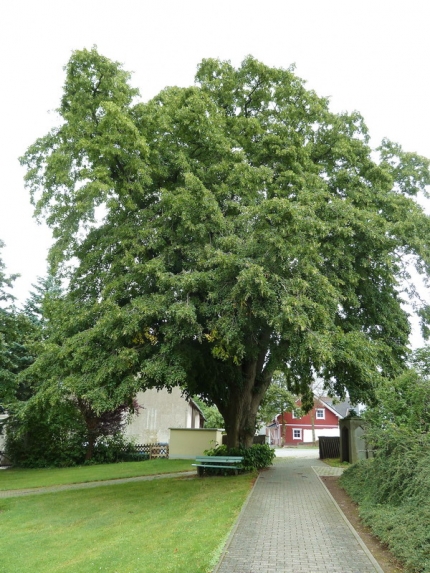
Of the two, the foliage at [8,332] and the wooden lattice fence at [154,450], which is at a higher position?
the foliage at [8,332]

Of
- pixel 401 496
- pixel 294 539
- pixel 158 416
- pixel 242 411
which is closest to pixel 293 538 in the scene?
pixel 294 539

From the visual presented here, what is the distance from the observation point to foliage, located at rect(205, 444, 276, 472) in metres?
17.1

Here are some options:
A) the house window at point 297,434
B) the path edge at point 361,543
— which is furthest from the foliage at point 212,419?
the path edge at point 361,543

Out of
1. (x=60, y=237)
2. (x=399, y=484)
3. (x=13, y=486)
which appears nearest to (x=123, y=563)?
(x=399, y=484)

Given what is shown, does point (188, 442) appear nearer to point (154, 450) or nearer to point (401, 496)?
point (154, 450)

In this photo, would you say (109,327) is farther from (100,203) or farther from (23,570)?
(23,570)

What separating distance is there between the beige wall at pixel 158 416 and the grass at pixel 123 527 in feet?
55.2

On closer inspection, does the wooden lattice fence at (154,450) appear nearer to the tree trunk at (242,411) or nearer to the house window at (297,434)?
the tree trunk at (242,411)

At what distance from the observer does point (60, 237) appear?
14828mm

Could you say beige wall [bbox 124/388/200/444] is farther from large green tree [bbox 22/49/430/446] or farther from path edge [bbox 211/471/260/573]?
path edge [bbox 211/471/260/573]

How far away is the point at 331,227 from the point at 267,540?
324 inches

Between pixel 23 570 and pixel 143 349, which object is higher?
pixel 143 349

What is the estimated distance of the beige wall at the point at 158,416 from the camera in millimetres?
31797

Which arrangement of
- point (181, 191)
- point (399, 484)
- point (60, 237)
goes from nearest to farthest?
point (399, 484) < point (181, 191) < point (60, 237)
